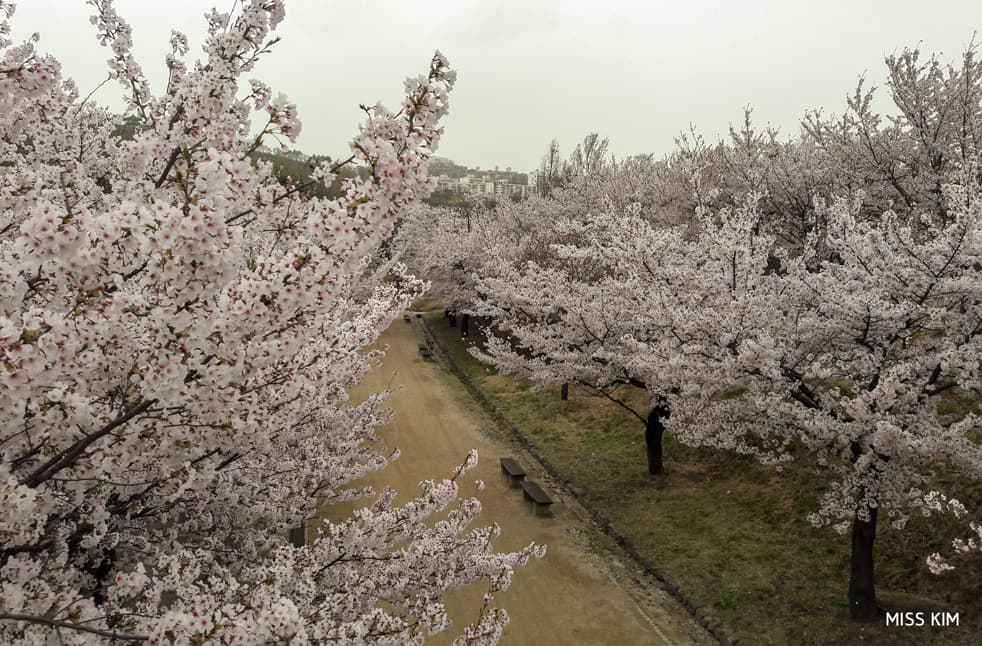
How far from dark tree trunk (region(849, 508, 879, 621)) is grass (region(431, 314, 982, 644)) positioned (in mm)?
180

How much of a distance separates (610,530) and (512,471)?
2941mm

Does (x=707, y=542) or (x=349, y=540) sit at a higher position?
(x=349, y=540)

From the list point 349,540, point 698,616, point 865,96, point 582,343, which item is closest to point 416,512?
point 349,540

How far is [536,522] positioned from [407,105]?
10.2 m

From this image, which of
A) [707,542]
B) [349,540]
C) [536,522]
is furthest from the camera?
[536,522]

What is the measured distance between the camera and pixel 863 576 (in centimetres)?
794

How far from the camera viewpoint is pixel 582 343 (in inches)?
519

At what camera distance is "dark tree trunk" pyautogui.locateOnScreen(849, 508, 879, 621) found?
7898mm

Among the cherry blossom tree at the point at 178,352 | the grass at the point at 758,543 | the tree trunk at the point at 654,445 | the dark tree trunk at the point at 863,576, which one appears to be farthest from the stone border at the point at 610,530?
the cherry blossom tree at the point at 178,352

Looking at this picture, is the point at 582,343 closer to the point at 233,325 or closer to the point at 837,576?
the point at 837,576

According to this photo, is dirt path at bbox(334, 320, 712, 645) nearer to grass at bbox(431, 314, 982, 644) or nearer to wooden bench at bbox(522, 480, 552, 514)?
wooden bench at bbox(522, 480, 552, 514)

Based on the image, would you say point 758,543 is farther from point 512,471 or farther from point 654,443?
point 512,471

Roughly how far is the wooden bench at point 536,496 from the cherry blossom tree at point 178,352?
6.97 meters

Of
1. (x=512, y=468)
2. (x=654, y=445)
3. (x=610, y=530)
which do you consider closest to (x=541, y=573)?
(x=610, y=530)
